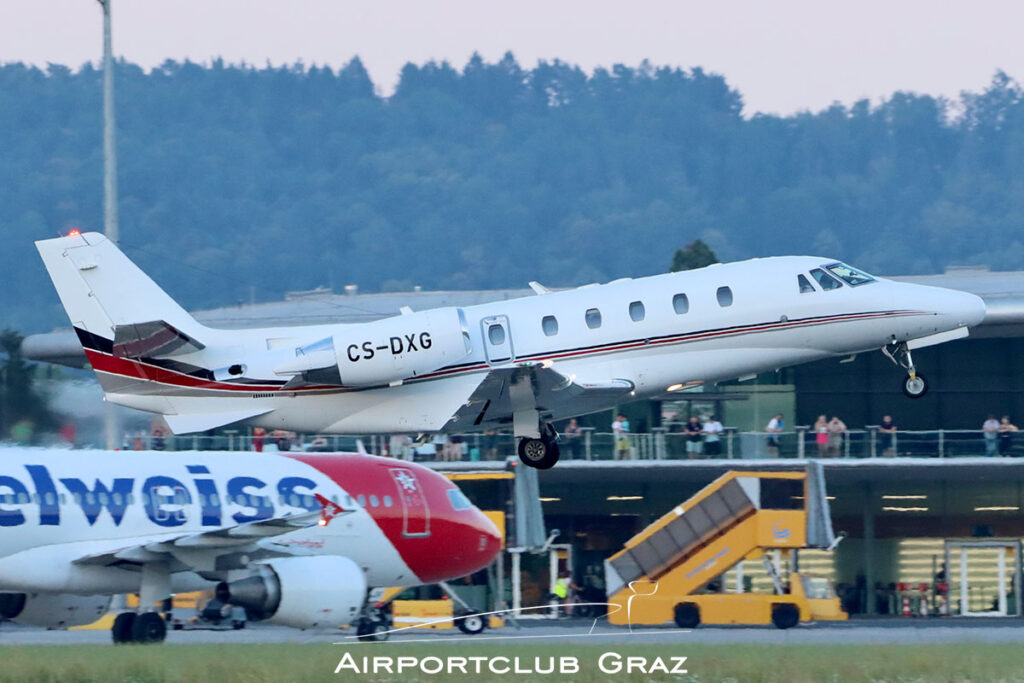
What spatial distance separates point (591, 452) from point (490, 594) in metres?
5.33

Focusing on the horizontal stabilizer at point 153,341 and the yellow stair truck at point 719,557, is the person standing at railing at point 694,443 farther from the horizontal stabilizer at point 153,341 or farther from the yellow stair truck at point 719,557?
the horizontal stabilizer at point 153,341

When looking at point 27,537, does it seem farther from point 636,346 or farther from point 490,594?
point 490,594

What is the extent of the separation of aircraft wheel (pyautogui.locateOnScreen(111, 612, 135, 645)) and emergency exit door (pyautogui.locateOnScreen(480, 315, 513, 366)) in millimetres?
7878

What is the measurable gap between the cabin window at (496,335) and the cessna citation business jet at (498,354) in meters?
0.03

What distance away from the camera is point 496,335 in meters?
31.7

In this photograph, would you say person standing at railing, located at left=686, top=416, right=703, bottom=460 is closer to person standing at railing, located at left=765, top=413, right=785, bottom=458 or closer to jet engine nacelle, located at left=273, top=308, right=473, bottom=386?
person standing at railing, located at left=765, top=413, right=785, bottom=458

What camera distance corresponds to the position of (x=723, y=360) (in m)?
32.6

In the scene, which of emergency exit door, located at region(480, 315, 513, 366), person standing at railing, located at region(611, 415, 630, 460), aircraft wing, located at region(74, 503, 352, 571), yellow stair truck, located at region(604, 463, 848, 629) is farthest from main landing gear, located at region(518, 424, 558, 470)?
person standing at railing, located at region(611, 415, 630, 460)

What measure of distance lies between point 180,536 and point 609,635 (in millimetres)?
9155

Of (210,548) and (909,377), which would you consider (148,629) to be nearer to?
(210,548)

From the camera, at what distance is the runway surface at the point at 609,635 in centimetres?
3444

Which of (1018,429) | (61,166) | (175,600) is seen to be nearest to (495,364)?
(175,600)

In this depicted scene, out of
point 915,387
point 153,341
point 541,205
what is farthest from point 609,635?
point 541,205

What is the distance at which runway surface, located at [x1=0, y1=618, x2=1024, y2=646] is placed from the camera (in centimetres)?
3444
